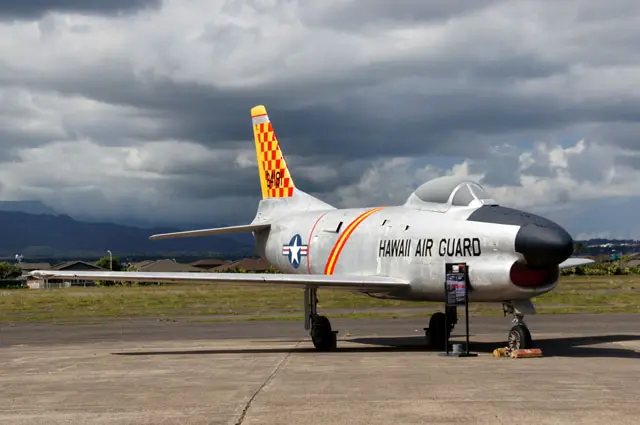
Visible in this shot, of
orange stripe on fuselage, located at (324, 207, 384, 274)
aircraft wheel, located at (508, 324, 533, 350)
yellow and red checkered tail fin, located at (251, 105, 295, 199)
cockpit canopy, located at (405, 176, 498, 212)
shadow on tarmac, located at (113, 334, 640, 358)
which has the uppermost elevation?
yellow and red checkered tail fin, located at (251, 105, 295, 199)

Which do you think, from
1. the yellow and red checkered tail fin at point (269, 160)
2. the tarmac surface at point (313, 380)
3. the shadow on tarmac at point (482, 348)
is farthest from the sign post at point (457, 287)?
the yellow and red checkered tail fin at point (269, 160)

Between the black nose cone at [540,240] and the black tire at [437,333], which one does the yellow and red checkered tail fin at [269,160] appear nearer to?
the black tire at [437,333]

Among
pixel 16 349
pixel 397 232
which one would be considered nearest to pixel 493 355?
pixel 397 232

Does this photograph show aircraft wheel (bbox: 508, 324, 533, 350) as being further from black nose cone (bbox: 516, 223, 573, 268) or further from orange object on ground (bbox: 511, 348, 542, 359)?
black nose cone (bbox: 516, 223, 573, 268)

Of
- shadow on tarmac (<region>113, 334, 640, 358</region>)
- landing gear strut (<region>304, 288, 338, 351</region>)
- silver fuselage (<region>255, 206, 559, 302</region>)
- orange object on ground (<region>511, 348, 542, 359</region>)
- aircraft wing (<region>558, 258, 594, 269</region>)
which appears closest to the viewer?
orange object on ground (<region>511, 348, 542, 359</region>)

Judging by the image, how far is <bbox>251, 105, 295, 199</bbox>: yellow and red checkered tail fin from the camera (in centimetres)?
2834

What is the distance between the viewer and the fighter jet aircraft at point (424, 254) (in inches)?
685

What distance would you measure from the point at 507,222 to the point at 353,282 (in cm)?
376

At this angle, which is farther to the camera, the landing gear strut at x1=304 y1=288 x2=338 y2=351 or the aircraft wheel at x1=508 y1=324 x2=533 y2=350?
the landing gear strut at x1=304 y1=288 x2=338 y2=351

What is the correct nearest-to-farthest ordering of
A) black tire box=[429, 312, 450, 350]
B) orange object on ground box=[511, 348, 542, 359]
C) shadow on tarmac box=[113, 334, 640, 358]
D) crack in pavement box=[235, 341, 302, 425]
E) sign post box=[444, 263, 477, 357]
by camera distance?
crack in pavement box=[235, 341, 302, 425] < orange object on ground box=[511, 348, 542, 359] < sign post box=[444, 263, 477, 357] < shadow on tarmac box=[113, 334, 640, 358] < black tire box=[429, 312, 450, 350]

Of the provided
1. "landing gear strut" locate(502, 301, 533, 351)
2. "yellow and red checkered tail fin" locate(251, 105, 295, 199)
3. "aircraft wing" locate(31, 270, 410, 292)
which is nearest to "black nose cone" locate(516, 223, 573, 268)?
"landing gear strut" locate(502, 301, 533, 351)

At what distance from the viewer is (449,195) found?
64.1ft

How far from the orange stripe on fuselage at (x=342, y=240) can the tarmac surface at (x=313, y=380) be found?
2004 millimetres

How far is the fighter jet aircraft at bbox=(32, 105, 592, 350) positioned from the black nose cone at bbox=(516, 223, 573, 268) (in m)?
0.02
